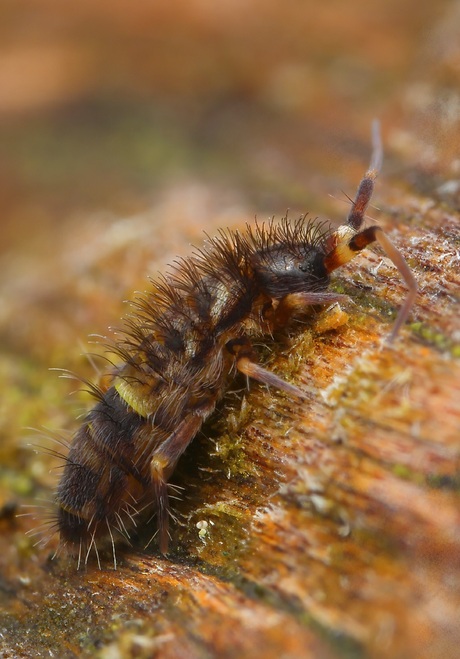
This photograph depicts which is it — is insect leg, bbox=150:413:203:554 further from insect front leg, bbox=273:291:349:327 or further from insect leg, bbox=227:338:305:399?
insect front leg, bbox=273:291:349:327

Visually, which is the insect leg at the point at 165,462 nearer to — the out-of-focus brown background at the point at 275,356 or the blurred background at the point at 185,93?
the out-of-focus brown background at the point at 275,356

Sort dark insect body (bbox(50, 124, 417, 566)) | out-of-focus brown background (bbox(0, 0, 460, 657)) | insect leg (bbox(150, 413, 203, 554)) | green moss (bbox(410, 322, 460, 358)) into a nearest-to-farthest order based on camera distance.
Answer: out-of-focus brown background (bbox(0, 0, 460, 657)) < green moss (bbox(410, 322, 460, 358)) < insect leg (bbox(150, 413, 203, 554)) < dark insect body (bbox(50, 124, 417, 566))

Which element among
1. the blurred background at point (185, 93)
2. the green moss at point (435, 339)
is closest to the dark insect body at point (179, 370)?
the green moss at point (435, 339)

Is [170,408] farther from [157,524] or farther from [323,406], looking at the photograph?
[323,406]

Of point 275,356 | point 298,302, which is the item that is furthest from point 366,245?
point 275,356

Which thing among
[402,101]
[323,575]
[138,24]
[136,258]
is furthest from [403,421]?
[138,24]

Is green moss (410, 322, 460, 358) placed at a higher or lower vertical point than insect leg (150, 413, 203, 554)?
higher

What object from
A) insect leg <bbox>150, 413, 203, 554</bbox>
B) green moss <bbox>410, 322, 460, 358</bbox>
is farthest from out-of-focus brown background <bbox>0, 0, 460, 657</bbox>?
insect leg <bbox>150, 413, 203, 554</bbox>
